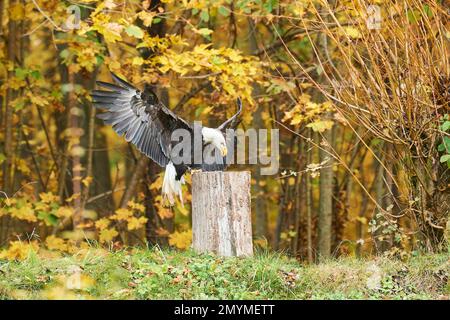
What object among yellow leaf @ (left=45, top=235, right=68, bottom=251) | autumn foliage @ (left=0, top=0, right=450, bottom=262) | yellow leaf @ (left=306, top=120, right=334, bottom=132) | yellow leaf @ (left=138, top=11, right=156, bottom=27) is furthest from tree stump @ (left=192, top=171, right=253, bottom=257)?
yellow leaf @ (left=45, top=235, right=68, bottom=251)

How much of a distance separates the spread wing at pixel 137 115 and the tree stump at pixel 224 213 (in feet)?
3.91

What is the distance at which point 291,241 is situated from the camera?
484 inches

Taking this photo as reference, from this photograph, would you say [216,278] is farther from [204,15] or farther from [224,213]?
[204,15]

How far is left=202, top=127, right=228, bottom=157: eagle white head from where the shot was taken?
25.8 feet

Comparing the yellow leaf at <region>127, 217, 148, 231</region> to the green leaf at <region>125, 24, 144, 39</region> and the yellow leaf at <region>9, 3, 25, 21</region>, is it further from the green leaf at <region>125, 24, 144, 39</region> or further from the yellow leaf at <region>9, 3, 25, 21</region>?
the green leaf at <region>125, 24, 144, 39</region>

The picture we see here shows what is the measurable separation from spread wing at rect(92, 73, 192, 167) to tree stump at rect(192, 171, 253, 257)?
3.91 ft

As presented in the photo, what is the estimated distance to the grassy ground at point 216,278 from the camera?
18.4 ft

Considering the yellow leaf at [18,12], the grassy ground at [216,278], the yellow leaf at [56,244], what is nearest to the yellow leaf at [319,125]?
the grassy ground at [216,278]

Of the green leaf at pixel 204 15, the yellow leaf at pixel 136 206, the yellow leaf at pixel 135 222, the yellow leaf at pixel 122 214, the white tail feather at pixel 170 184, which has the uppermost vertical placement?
the green leaf at pixel 204 15

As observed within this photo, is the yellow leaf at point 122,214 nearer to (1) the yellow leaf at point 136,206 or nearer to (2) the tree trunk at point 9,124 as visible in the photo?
(1) the yellow leaf at point 136,206

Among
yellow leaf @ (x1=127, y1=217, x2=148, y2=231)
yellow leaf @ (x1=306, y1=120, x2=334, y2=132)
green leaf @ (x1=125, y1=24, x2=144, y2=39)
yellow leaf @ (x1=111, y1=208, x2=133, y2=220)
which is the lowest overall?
yellow leaf @ (x1=127, y1=217, x2=148, y2=231)
